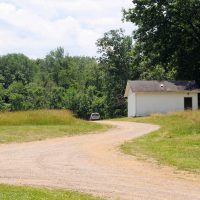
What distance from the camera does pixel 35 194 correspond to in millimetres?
10672

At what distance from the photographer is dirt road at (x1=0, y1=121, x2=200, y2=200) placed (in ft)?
37.2

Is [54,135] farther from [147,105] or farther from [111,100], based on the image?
Result: [111,100]

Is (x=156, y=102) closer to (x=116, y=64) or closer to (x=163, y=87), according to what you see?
(x=163, y=87)

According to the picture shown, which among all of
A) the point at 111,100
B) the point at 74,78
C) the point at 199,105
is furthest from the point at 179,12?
the point at 74,78

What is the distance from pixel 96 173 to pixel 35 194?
139 inches

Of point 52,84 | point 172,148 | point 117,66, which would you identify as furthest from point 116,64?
point 172,148

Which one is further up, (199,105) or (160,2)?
(160,2)

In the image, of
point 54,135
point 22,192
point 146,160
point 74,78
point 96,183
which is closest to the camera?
point 22,192

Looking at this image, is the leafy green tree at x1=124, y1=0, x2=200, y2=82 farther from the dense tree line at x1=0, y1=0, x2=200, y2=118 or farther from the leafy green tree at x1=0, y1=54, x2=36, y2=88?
the leafy green tree at x1=0, y1=54, x2=36, y2=88

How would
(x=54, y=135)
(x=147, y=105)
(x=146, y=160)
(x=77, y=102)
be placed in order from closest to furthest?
(x=146, y=160), (x=54, y=135), (x=147, y=105), (x=77, y=102)

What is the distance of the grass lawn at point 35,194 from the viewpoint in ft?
33.8

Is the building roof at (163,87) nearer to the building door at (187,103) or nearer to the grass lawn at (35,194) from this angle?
the building door at (187,103)

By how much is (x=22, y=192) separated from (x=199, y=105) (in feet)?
159

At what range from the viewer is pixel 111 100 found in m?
79.8
